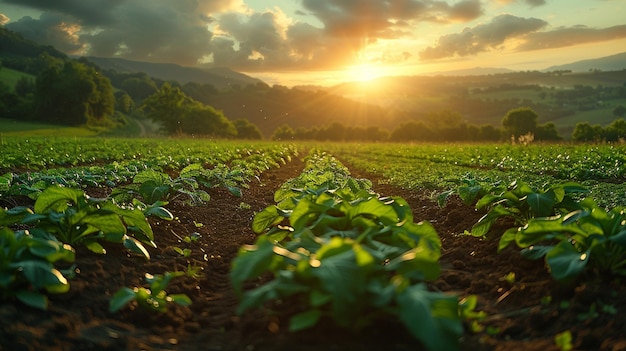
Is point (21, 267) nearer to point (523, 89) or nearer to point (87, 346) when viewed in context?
point (87, 346)

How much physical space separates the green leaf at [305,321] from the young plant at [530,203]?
2.86 metres

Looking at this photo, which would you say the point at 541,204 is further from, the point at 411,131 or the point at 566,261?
the point at 411,131

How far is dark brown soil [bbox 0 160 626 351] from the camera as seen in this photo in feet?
8.21

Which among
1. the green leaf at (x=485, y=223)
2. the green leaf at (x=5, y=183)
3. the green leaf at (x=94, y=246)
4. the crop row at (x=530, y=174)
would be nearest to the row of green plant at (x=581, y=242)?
the green leaf at (x=485, y=223)

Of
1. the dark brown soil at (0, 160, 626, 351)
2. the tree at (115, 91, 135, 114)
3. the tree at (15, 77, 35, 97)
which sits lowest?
the dark brown soil at (0, 160, 626, 351)

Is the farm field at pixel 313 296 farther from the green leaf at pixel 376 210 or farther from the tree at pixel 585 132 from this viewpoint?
the tree at pixel 585 132

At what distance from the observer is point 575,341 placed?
8.46ft

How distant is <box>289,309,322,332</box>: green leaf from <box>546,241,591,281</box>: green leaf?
5.59ft

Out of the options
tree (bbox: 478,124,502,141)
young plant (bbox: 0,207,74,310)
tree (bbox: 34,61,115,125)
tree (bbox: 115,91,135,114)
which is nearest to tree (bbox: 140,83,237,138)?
tree (bbox: 34,61,115,125)

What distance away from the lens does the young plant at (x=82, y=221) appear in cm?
397

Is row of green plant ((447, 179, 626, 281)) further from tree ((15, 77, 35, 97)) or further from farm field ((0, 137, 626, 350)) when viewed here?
tree ((15, 77, 35, 97))

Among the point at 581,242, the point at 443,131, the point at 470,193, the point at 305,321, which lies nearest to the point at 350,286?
the point at 305,321

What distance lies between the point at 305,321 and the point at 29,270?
175 centimetres

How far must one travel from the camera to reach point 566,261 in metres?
3.21
